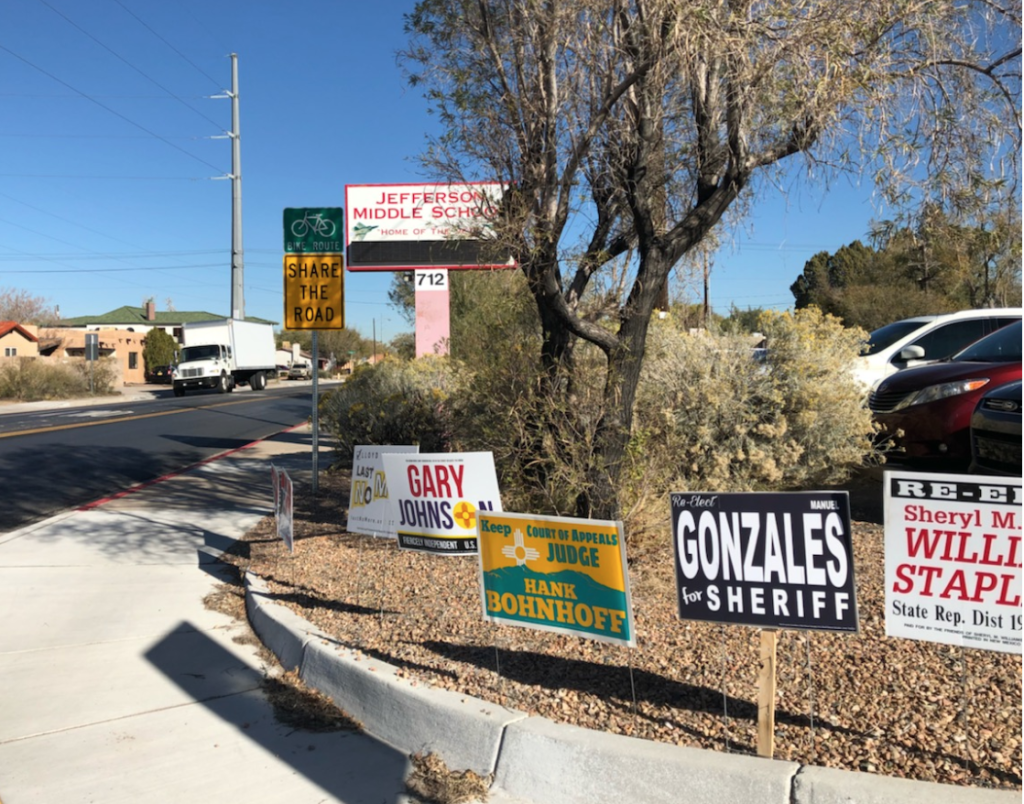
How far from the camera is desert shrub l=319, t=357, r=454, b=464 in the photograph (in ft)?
35.6

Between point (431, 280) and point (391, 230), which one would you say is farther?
point (391, 230)

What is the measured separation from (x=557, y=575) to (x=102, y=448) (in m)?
15.2

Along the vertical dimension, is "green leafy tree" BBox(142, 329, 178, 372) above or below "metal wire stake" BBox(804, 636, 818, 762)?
above

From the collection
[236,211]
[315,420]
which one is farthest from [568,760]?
[236,211]

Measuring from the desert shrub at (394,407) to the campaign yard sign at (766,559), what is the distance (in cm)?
618

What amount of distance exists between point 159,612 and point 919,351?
28.6 ft

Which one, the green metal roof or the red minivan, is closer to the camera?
the red minivan

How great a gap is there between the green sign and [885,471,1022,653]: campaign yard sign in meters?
7.51

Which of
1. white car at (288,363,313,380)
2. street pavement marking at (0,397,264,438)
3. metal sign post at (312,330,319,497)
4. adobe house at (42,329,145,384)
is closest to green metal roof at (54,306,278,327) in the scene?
white car at (288,363,313,380)

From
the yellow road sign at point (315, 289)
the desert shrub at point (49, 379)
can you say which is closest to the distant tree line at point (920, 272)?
the yellow road sign at point (315, 289)

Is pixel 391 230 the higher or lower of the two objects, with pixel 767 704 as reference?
higher

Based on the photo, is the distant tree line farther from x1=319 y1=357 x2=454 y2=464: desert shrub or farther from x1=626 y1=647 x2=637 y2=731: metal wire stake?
x1=319 y1=357 x2=454 y2=464: desert shrub

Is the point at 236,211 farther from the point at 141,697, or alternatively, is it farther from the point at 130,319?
the point at 130,319

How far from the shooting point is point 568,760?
3742 mm
